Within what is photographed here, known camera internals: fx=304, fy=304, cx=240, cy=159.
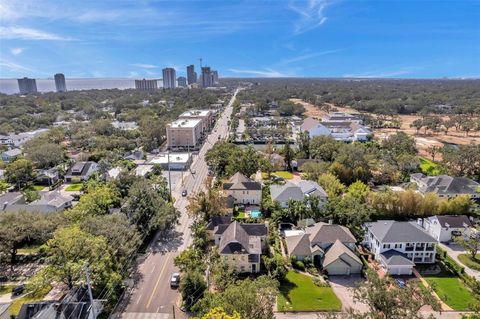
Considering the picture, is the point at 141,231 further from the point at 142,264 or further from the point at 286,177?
the point at 286,177

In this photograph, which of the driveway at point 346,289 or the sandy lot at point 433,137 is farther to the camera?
the sandy lot at point 433,137

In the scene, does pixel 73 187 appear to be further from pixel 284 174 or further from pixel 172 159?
pixel 284 174

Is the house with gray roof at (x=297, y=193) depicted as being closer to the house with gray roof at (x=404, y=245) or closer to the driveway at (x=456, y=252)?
the house with gray roof at (x=404, y=245)

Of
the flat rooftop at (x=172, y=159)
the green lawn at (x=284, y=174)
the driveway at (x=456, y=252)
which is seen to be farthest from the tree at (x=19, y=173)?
the driveway at (x=456, y=252)

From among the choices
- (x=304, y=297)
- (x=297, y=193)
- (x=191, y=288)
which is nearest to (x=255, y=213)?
(x=297, y=193)

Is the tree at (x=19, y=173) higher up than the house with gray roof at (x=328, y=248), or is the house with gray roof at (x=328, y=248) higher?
the tree at (x=19, y=173)

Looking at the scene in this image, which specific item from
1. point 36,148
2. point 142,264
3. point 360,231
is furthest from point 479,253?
point 36,148
